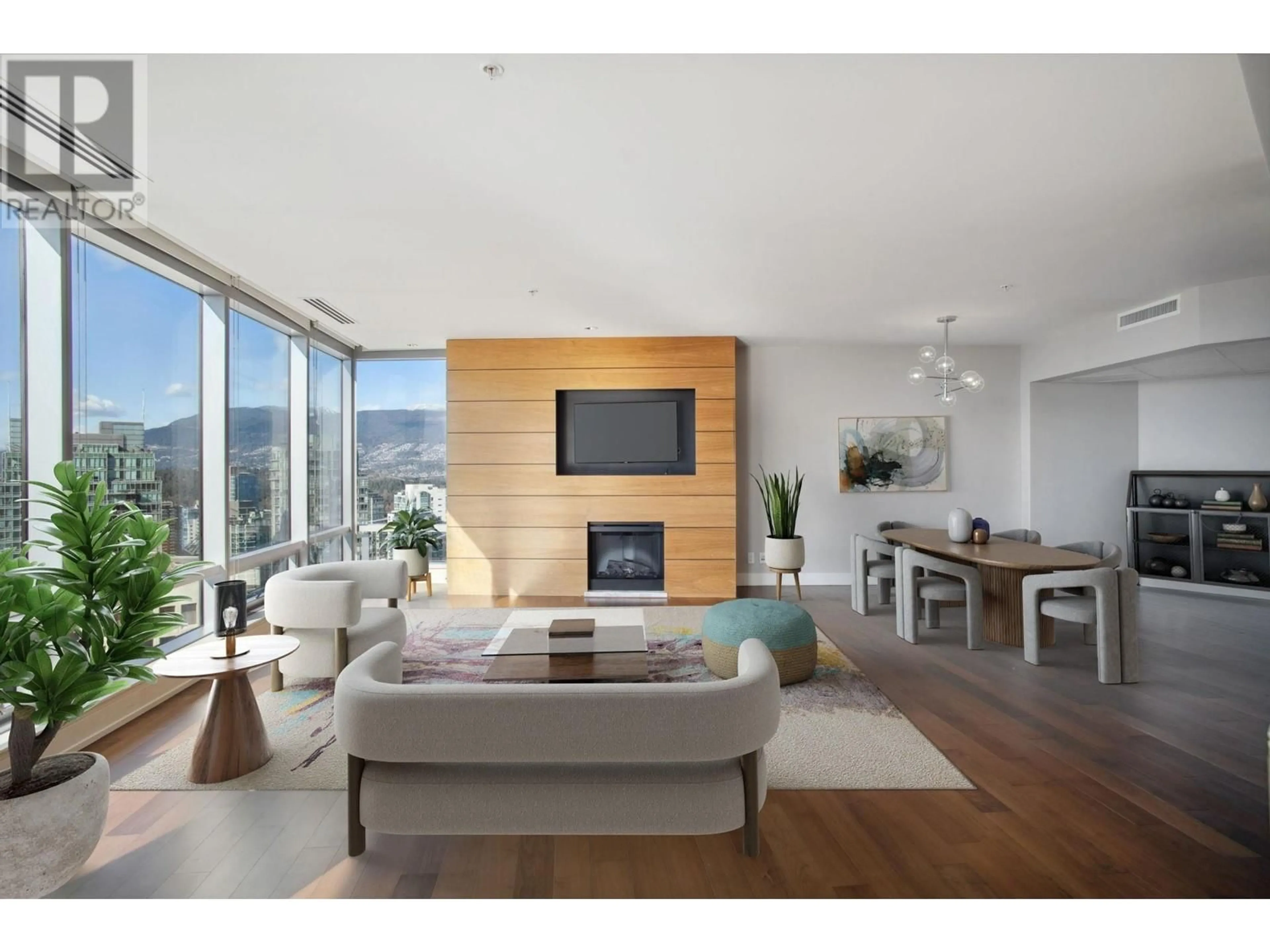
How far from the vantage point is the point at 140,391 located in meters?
3.62

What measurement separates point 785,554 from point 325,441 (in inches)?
184

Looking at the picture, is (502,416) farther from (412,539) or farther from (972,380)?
(972,380)

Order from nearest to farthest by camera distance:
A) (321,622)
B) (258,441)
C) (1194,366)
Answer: (321,622) < (258,441) < (1194,366)

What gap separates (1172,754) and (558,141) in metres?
3.66

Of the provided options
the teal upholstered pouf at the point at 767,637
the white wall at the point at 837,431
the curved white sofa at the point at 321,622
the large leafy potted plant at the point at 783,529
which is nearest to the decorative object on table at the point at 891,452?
the white wall at the point at 837,431

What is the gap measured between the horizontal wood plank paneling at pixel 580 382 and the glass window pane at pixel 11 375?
11.5 ft

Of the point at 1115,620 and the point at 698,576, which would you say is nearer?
the point at 1115,620

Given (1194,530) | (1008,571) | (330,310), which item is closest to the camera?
(1008,571)

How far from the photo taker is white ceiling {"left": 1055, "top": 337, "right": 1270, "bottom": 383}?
4.72m

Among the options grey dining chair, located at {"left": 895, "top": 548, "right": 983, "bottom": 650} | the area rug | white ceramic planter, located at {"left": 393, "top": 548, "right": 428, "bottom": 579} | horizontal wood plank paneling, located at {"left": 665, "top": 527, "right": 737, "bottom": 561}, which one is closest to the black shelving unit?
grey dining chair, located at {"left": 895, "top": 548, "right": 983, "bottom": 650}

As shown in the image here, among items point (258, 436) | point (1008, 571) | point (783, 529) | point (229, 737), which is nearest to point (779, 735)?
point (229, 737)

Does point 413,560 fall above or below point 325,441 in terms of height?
below

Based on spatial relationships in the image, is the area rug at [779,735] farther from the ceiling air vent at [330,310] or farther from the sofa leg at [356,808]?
the ceiling air vent at [330,310]
